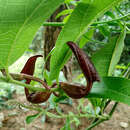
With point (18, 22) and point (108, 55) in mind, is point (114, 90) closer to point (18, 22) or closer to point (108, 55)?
point (108, 55)

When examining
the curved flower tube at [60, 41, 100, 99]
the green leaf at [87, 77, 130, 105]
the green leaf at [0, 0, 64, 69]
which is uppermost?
the green leaf at [0, 0, 64, 69]

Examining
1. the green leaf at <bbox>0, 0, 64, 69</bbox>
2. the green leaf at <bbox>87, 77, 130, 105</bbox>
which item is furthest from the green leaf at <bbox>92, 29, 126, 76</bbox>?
the green leaf at <bbox>0, 0, 64, 69</bbox>

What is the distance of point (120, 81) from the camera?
1.11ft

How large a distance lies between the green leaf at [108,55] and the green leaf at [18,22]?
0.69 ft

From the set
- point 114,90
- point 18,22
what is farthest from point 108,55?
point 18,22

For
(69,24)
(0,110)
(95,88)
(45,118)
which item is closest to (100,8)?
(69,24)

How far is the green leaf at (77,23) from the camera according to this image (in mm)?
273

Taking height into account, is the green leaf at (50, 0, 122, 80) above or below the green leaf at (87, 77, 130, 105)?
above

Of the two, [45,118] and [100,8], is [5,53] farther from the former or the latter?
[45,118]

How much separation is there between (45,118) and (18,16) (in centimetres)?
148

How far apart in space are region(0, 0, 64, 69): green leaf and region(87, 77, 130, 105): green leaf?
184mm

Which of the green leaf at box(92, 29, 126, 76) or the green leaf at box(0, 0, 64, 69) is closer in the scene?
the green leaf at box(0, 0, 64, 69)

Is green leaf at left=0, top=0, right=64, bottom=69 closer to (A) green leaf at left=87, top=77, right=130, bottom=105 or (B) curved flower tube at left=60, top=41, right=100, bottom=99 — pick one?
(B) curved flower tube at left=60, top=41, right=100, bottom=99

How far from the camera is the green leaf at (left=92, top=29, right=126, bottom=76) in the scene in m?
0.42
